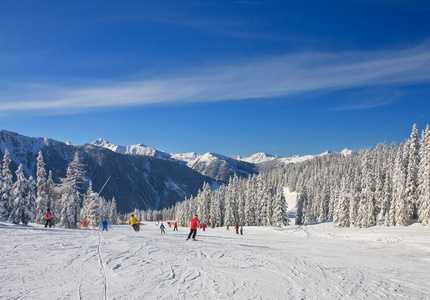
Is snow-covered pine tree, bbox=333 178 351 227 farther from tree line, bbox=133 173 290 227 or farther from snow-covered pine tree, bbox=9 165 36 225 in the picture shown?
snow-covered pine tree, bbox=9 165 36 225

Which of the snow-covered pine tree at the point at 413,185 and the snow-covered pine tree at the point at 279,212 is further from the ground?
the snow-covered pine tree at the point at 413,185

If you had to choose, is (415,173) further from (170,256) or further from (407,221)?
(170,256)

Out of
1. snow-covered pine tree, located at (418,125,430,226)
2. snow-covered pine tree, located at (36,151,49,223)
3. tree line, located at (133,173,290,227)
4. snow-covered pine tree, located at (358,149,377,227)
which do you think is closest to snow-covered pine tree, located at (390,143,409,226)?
snow-covered pine tree, located at (418,125,430,226)

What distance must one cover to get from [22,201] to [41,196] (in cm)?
743

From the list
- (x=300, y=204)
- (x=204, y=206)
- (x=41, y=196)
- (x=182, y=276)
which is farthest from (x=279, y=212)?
(x=182, y=276)

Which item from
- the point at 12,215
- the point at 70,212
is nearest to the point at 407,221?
the point at 70,212

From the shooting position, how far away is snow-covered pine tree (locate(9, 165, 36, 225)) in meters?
36.1

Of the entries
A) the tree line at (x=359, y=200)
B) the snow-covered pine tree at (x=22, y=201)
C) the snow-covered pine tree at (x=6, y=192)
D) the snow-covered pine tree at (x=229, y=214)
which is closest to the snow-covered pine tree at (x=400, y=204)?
the tree line at (x=359, y=200)

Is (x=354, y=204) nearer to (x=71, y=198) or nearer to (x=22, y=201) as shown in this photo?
(x=71, y=198)

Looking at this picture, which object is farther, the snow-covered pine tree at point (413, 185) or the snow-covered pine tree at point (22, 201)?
the snow-covered pine tree at point (413, 185)

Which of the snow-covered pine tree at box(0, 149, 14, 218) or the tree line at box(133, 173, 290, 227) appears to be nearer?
the snow-covered pine tree at box(0, 149, 14, 218)

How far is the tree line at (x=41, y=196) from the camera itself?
3619cm

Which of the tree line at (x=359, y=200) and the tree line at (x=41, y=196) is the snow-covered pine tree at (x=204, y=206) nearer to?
the tree line at (x=359, y=200)

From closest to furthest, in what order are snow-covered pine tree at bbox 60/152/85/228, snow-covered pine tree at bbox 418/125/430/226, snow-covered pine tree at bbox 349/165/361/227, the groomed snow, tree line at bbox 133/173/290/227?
the groomed snow → snow-covered pine tree at bbox 418/125/430/226 → snow-covered pine tree at bbox 60/152/85/228 → snow-covered pine tree at bbox 349/165/361/227 → tree line at bbox 133/173/290/227
